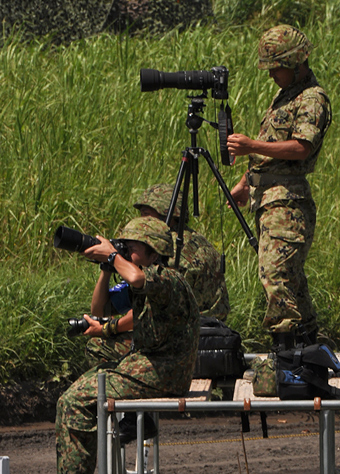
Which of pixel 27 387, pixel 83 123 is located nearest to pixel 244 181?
pixel 27 387

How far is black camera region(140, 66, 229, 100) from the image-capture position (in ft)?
16.0

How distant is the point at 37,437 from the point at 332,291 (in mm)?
2562

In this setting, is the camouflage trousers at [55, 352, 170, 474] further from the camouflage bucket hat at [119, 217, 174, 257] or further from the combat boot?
the combat boot

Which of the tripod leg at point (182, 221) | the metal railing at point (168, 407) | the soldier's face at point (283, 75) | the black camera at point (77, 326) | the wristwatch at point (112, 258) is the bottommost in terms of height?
the metal railing at point (168, 407)

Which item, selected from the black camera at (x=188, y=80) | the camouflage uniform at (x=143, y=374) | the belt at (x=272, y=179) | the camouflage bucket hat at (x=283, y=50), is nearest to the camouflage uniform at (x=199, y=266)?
the belt at (x=272, y=179)

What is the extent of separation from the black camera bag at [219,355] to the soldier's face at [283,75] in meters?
1.42

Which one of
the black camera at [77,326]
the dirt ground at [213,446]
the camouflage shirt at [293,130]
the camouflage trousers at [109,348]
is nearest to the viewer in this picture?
the black camera at [77,326]

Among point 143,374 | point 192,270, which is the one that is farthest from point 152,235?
point 192,270

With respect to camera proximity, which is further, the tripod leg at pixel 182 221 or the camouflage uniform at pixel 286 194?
the tripod leg at pixel 182 221

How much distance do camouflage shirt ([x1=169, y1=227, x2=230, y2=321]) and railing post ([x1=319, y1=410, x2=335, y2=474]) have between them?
1502mm

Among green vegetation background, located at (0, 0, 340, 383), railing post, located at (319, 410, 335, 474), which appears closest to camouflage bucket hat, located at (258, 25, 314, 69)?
green vegetation background, located at (0, 0, 340, 383)

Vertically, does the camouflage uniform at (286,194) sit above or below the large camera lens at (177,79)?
below

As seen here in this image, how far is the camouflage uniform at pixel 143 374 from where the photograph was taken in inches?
144

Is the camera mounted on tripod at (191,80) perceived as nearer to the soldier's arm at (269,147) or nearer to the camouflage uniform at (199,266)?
the soldier's arm at (269,147)
